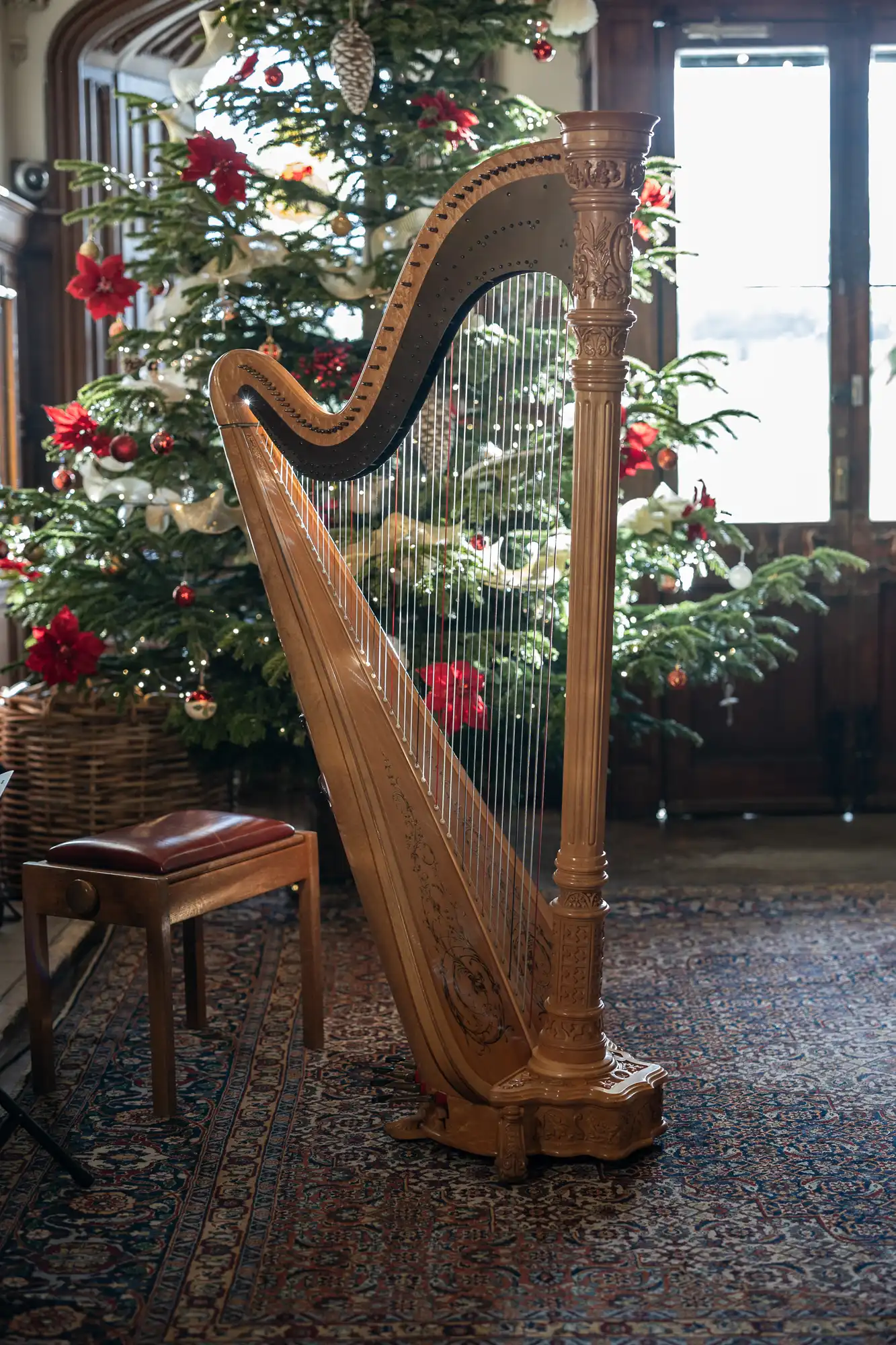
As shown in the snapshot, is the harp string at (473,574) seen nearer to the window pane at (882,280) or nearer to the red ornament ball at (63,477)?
the red ornament ball at (63,477)

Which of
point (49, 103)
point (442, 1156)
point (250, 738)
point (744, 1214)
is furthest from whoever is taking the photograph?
point (49, 103)

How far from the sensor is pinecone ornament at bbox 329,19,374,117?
11.8 feet

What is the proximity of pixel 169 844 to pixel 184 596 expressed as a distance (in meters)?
1.15

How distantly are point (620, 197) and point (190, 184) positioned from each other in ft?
6.22

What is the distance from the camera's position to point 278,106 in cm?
381

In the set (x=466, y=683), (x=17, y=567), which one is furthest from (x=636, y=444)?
(x=17, y=567)

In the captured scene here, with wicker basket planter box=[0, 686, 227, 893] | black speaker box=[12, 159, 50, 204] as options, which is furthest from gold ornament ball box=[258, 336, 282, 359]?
black speaker box=[12, 159, 50, 204]

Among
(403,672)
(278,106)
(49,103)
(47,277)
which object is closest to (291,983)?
(403,672)

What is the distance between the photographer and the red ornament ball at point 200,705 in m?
3.63

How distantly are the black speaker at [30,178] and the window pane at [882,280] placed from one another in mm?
2777

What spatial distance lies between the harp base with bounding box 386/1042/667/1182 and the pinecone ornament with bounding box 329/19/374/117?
238 centimetres

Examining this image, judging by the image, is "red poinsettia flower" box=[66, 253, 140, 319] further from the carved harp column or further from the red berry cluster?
the carved harp column

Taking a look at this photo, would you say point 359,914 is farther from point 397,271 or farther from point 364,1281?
point 364,1281

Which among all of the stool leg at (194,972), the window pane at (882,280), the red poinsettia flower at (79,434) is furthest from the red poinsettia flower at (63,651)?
the window pane at (882,280)
